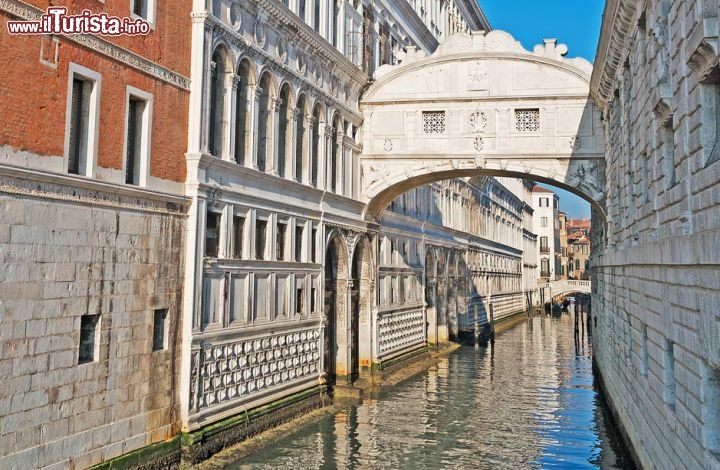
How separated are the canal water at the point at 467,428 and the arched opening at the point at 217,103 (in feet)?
19.0

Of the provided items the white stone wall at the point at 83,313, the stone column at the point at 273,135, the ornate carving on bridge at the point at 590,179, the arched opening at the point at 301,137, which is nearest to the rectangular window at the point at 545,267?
the ornate carving on bridge at the point at 590,179

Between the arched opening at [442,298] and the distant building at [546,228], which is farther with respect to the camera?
the distant building at [546,228]

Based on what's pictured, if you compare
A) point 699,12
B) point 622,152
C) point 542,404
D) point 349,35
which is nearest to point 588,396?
point 542,404

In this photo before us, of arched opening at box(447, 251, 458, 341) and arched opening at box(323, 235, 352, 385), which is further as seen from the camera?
arched opening at box(447, 251, 458, 341)

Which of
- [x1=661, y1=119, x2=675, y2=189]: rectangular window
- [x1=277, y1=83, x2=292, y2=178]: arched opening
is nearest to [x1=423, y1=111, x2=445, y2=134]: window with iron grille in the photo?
[x1=277, y1=83, x2=292, y2=178]: arched opening

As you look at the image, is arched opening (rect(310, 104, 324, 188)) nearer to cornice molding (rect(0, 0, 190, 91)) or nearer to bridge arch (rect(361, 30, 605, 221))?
bridge arch (rect(361, 30, 605, 221))

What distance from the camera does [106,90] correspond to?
33.3 ft

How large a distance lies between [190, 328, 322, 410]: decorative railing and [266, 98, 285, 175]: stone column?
3614mm

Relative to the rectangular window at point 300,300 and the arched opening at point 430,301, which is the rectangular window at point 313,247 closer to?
the rectangular window at point 300,300

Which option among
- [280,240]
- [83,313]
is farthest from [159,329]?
[280,240]

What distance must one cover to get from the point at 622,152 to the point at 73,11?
34.0 feet

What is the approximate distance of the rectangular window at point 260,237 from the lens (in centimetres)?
1438

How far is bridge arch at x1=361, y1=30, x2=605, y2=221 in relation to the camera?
18.0 m

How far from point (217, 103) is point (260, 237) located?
9.79ft
